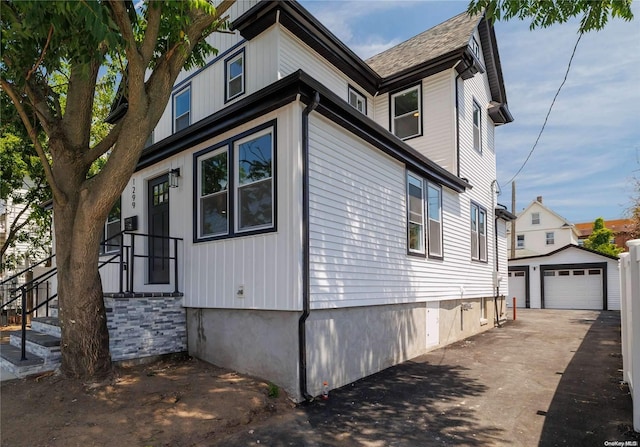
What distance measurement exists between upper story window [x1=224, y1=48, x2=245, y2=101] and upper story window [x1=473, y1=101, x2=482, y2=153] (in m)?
7.51

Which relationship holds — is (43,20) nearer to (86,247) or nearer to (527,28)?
(86,247)

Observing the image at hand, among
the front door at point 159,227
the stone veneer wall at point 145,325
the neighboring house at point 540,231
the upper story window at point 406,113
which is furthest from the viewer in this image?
the neighboring house at point 540,231

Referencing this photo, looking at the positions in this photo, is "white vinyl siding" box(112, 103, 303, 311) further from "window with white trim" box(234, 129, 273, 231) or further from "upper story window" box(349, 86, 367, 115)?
"upper story window" box(349, 86, 367, 115)

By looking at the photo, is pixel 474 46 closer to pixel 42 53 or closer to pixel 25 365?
pixel 42 53

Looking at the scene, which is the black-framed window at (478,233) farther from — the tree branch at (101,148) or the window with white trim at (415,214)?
the tree branch at (101,148)

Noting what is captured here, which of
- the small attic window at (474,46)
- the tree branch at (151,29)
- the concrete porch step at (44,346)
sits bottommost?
the concrete porch step at (44,346)

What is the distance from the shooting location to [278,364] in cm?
582

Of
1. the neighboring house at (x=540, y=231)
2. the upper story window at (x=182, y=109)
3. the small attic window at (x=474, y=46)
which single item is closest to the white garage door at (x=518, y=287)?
the neighboring house at (x=540, y=231)

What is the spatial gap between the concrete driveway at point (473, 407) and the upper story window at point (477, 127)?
21.4 ft

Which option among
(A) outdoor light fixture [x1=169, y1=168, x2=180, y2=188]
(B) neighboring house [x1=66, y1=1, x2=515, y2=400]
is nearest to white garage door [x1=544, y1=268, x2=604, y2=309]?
(B) neighboring house [x1=66, y1=1, x2=515, y2=400]

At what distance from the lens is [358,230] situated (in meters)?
7.11

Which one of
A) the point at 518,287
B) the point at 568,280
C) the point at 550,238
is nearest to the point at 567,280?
the point at 568,280

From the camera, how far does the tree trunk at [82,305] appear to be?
17.6 ft

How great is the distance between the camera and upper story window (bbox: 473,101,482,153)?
12714mm
